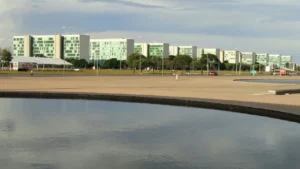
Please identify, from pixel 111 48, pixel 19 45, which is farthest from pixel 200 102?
pixel 19 45

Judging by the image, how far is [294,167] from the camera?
22.6 ft

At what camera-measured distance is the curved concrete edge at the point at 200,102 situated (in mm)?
12672

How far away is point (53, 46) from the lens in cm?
14625

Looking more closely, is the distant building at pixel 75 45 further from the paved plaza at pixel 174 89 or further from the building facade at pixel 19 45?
the paved plaza at pixel 174 89

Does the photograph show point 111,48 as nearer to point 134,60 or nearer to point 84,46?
point 84,46

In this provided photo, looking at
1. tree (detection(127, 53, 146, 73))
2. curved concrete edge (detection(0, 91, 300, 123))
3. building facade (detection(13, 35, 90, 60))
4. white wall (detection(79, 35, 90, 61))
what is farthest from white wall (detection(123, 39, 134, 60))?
curved concrete edge (detection(0, 91, 300, 123))

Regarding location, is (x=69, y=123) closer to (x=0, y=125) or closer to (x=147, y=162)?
(x=0, y=125)

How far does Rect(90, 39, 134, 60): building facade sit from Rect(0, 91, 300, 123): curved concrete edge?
126 m

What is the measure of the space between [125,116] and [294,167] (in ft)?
21.6

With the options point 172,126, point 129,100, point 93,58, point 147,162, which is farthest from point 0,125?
point 93,58

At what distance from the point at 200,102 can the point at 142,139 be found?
6600mm

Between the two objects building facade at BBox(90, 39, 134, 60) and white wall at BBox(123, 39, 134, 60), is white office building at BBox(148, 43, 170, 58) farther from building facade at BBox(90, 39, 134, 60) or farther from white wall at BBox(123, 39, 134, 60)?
building facade at BBox(90, 39, 134, 60)

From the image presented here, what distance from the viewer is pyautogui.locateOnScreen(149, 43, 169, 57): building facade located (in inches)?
6203

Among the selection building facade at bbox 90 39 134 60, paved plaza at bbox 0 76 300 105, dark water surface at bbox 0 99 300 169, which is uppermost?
building facade at bbox 90 39 134 60
